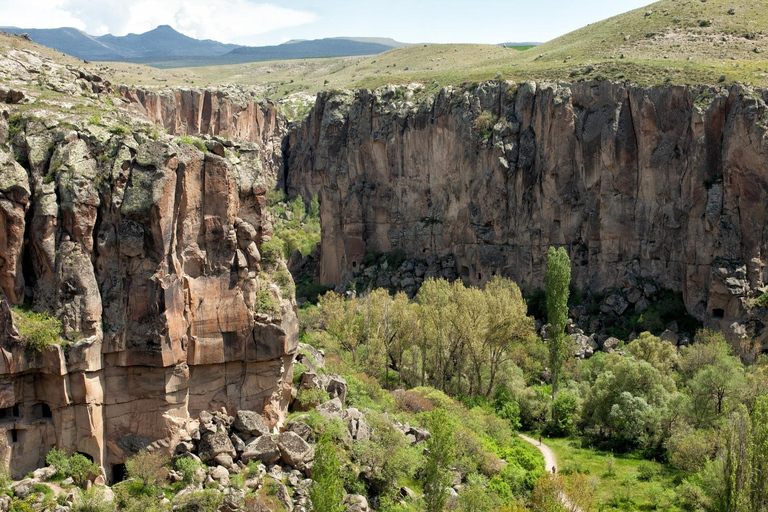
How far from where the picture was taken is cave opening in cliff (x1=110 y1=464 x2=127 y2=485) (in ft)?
108

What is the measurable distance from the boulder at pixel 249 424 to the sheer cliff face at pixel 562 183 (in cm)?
4535

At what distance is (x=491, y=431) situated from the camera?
5153cm

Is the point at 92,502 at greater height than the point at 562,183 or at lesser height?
lesser

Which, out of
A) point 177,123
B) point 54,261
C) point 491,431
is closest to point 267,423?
point 54,261

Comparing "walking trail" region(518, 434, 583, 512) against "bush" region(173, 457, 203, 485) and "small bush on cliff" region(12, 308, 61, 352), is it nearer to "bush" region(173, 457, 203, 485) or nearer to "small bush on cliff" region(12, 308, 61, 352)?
"bush" region(173, 457, 203, 485)

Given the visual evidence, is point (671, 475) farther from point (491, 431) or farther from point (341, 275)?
point (341, 275)

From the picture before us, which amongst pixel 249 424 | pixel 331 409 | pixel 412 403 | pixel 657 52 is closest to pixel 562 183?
pixel 657 52

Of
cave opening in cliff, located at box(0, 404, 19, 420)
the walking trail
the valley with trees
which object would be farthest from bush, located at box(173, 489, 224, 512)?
the walking trail

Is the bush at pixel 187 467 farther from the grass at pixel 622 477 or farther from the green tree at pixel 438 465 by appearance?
the grass at pixel 622 477

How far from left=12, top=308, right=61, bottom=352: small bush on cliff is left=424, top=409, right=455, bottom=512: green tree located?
54.3ft

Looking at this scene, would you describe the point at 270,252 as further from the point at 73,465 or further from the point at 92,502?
the point at 92,502

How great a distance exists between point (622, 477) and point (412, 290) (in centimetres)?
4232

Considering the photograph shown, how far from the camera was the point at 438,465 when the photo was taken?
3759 centimetres

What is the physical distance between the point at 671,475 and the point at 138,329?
106 feet
